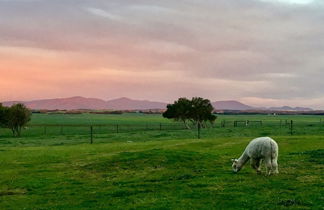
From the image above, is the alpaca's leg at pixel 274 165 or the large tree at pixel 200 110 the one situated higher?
the large tree at pixel 200 110

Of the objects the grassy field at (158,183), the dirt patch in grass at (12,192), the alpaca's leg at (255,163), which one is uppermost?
the alpaca's leg at (255,163)

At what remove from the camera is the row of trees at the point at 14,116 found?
81.1 m

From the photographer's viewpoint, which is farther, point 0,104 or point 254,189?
point 0,104

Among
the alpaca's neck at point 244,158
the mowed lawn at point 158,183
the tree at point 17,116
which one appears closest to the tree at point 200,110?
the tree at point 17,116

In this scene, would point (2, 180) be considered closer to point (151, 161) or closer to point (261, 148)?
point (151, 161)

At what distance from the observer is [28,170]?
24938mm

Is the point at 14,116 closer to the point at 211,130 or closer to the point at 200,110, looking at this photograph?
the point at 211,130

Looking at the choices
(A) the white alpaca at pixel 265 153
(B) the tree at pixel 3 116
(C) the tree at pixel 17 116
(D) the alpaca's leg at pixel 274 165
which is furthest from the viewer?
(C) the tree at pixel 17 116

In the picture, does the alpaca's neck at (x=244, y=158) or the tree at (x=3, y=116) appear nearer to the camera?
the alpaca's neck at (x=244, y=158)

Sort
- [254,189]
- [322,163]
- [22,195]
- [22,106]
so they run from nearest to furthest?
[254,189], [22,195], [322,163], [22,106]

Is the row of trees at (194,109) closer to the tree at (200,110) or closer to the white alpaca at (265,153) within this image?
the tree at (200,110)

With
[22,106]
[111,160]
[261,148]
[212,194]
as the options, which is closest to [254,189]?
[212,194]

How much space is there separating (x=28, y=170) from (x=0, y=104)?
64829 mm

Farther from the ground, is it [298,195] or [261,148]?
[261,148]
